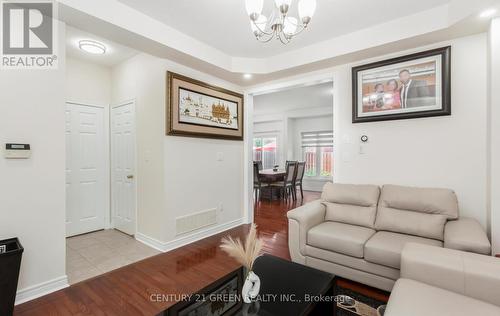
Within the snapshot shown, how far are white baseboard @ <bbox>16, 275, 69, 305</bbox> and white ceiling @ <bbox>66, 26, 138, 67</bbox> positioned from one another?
2.58 metres

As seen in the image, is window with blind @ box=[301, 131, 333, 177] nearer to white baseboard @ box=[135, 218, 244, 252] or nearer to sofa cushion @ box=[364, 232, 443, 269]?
white baseboard @ box=[135, 218, 244, 252]

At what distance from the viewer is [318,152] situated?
7.70m

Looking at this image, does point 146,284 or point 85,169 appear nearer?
point 146,284

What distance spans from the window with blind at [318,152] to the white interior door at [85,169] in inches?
234

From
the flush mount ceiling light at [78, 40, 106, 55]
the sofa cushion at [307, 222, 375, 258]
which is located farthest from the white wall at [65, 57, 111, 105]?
the sofa cushion at [307, 222, 375, 258]

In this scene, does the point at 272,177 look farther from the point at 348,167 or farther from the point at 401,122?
the point at 401,122

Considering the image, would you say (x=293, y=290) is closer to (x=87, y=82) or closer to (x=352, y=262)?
(x=352, y=262)

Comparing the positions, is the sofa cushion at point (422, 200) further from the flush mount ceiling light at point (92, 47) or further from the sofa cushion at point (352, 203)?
the flush mount ceiling light at point (92, 47)

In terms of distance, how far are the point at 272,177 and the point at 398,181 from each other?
3224mm

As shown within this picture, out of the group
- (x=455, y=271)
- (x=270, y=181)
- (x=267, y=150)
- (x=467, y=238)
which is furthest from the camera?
(x=267, y=150)

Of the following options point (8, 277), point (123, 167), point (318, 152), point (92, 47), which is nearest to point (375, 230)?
point (8, 277)

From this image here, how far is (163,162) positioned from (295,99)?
4.39 m

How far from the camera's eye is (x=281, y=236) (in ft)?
11.4

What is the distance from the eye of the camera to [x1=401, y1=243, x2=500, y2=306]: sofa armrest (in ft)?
4.25
